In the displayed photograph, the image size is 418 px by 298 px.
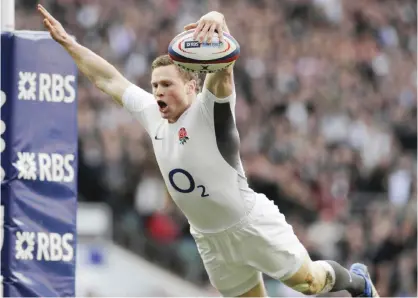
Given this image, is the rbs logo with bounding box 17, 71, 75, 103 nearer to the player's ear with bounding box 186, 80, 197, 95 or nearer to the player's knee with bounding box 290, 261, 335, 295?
the player's ear with bounding box 186, 80, 197, 95

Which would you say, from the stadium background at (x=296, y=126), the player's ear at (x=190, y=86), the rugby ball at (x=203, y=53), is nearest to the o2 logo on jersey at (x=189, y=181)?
the player's ear at (x=190, y=86)

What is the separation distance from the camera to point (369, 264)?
1502 centimetres

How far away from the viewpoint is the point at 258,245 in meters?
8.18

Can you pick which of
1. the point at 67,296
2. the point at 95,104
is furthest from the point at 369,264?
the point at 67,296

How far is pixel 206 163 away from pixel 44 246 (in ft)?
5.38

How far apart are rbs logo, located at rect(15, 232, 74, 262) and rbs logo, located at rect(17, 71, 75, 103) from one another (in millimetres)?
984

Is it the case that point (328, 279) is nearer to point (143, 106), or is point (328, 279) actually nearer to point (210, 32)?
point (143, 106)

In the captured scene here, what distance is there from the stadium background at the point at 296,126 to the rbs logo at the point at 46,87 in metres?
4.01

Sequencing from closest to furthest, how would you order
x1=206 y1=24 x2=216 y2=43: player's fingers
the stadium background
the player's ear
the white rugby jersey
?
x1=206 y1=24 x2=216 y2=43: player's fingers, the white rugby jersey, the player's ear, the stadium background

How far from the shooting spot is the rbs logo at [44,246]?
8.90 metres

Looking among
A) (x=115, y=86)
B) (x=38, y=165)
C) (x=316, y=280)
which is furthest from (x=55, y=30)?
(x=316, y=280)

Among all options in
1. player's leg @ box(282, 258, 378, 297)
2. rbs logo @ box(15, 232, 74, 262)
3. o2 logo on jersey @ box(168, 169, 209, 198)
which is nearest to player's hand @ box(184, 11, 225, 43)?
o2 logo on jersey @ box(168, 169, 209, 198)

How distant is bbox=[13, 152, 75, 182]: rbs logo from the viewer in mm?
Answer: 8906

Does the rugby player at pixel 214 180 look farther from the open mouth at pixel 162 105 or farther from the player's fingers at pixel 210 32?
the player's fingers at pixel 210 32
